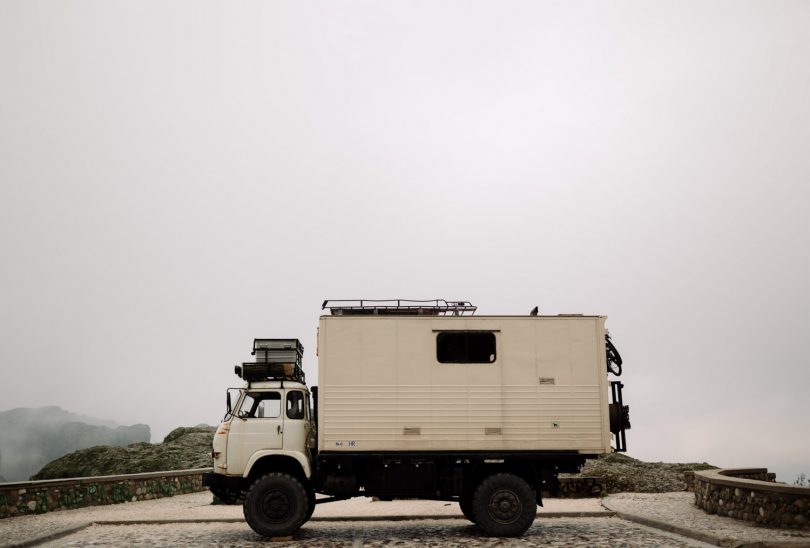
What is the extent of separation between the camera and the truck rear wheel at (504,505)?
13336 mm

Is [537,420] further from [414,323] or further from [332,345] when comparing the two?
[332,345]

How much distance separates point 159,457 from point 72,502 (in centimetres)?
1180

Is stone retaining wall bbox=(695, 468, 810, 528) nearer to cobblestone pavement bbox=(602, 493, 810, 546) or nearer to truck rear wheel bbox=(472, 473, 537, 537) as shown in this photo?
cobblestone pavement bbox=(602, 493, 810, 546)

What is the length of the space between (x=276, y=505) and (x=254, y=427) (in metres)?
1.55

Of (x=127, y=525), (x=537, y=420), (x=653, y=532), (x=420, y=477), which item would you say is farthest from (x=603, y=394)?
(x=127, y=525)

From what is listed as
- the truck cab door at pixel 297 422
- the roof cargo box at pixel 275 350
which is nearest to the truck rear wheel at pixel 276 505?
the truck cab door at pixel 297 422

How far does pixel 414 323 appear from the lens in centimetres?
1391

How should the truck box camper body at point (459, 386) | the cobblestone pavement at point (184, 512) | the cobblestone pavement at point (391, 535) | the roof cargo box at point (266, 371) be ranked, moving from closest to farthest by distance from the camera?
the cobblestone pavement at point (391, 535) → the truck box camper body at point (459, 386) → the roof cargo box at point (266, 371) → the cobblestone pavement at point (184, 512)

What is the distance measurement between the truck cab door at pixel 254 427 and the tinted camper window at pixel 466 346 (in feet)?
11.2

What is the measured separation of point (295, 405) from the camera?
1405cm

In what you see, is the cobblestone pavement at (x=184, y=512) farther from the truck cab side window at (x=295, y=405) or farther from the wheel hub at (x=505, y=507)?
the truck cab side window at (x=295, y=405)

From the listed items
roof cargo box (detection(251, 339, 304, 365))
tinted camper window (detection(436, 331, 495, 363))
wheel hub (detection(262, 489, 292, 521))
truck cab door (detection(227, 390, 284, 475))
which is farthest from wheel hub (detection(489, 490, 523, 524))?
roof cargo box (detection(251, 339, 304, 365))

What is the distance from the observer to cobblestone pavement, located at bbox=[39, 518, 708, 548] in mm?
12586

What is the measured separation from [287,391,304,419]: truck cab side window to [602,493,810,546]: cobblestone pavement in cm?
763
